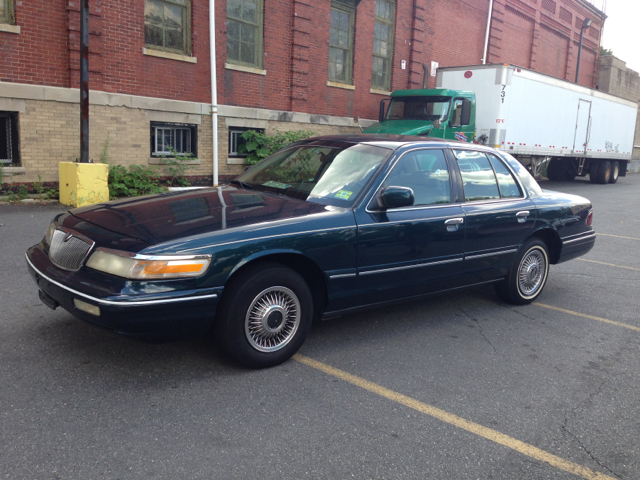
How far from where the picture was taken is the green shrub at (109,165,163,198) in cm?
1169

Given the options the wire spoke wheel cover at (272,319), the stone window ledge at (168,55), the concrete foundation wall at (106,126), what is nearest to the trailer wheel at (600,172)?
the concrete foundation wall at (106,126)

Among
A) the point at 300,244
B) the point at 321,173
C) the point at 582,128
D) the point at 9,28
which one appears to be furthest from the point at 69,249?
the point at 582,128

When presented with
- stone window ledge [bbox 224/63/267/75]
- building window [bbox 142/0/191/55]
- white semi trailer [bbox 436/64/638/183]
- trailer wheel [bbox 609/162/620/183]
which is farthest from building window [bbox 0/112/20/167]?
trailer wheel [bbox 609/162/620/183]

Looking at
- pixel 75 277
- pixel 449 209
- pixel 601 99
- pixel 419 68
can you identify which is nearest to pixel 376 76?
pixel 419 68

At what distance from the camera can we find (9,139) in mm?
10898

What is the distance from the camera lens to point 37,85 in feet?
36.0

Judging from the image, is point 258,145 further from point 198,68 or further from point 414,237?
point 414,237

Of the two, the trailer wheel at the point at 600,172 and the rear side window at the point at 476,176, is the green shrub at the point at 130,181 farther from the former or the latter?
the trailer wheel at the point at 600,172

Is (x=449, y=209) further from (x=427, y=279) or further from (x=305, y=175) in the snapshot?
(x=305, y=175)

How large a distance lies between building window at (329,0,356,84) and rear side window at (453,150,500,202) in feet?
41.5

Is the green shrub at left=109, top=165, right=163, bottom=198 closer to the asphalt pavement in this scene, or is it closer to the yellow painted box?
the yellow painted box

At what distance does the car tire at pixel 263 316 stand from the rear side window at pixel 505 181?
2.54m

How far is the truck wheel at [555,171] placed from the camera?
76.7ft

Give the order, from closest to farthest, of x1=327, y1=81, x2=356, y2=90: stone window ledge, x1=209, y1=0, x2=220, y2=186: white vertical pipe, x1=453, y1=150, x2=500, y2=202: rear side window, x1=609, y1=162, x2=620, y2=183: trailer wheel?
x1=453, y1=150, x2=500, y2=202: rear side window, x1=209, y1=0, x2=220, y2=186: white vertical pipe, x1=327, y1=81, x2=356, y2=90: stone window ledge, x1=609, y1=162, x2=620, y2=183: trailer wheel
